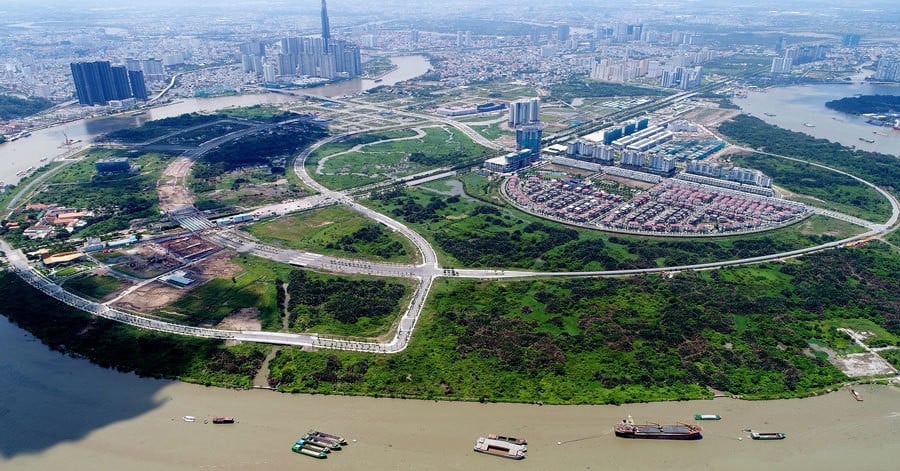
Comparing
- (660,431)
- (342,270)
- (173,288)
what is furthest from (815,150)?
(173,288)

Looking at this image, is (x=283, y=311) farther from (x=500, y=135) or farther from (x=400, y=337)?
(x=500, y=135)

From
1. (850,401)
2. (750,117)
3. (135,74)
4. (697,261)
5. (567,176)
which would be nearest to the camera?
(850,401)

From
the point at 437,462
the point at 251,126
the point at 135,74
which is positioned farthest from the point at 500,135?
the point at 135,74

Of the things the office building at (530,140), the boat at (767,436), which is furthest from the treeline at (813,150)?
the boat at (767,436)

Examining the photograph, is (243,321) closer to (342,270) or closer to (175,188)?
(342,270)

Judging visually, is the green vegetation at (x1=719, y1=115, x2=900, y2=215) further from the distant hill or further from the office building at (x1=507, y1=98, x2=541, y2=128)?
the office building at (x1=507, y1=98, x2=541, y2=128)

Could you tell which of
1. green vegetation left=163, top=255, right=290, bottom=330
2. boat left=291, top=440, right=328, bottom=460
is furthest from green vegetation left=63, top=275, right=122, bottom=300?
boat left=291, top=440, right=328, bottom=460

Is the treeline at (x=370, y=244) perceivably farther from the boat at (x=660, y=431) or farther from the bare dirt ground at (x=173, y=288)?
the boat at (x=660, y=431)

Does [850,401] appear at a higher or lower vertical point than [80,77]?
lower
